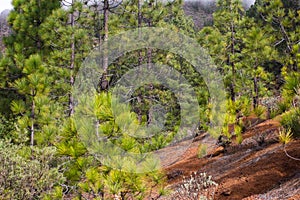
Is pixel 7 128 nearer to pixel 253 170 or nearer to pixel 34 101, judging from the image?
pixel 34 101

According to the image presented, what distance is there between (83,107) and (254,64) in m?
9.11

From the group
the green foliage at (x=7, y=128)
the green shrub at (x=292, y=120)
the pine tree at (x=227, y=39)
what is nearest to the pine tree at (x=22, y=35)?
the green foliage at (x=7, y=128)

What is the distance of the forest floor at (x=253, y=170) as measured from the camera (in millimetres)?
5090

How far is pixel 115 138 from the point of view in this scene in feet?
12.6

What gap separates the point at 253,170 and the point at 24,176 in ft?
12.0

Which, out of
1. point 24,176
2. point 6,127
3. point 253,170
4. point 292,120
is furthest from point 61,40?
point 292,120

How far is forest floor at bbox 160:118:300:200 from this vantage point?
509 cm

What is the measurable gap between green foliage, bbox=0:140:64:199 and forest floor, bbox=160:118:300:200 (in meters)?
2.65

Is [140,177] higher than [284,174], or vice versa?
[140,177]

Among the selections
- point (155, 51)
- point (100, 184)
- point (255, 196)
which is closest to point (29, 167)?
point (100, 184)

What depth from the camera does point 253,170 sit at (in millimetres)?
6062

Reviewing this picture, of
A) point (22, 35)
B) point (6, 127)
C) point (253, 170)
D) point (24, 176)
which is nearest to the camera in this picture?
point (24, 176)

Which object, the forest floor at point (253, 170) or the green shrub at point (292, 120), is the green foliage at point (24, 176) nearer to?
the forest floor at point (253, 170)

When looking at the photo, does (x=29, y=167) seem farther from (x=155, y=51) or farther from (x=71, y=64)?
(x=155, y=51)
